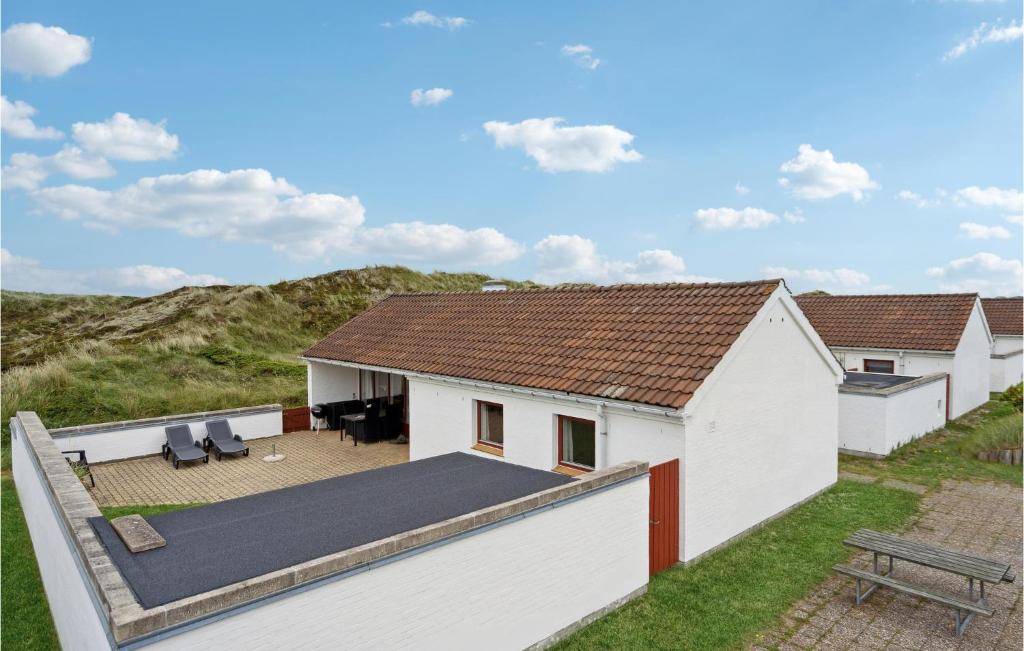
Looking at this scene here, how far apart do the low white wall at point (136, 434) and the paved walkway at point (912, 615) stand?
15867 millimetres

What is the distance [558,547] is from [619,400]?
3.22 metres

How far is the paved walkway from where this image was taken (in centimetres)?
727

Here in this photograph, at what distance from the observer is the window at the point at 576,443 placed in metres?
10.8

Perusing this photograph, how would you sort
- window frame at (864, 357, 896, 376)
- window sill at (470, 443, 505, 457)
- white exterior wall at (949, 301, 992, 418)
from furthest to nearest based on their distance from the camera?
1. window frame at (864, 357, 896, 376)
2. white exterior wall at (949, 301, 992, 418)
3. window sill at (470, 443, 505, 457)

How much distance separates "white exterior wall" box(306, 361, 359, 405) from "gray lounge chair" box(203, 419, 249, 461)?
10.4 ft

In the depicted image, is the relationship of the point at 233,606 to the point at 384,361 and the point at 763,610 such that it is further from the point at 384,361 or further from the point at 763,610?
the point at 384,361

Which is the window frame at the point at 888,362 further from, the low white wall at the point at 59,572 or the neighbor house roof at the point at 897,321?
the low white wall at the point at 59,572

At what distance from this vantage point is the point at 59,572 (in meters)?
6.98

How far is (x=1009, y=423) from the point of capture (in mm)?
17141

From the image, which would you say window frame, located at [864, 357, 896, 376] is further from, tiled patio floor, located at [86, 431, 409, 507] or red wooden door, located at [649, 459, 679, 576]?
tiled patio floor, located at [86, 431, 409, 507]

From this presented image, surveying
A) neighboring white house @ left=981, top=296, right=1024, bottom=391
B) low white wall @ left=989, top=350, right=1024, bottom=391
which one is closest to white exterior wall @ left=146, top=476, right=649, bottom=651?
low white wall @ left=989, top=350, right=1024, bottom=391

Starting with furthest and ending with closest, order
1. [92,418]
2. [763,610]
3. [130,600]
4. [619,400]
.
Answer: [92,418] → [619,400] → [763,610] → [130,600]

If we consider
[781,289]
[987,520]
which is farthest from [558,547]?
[987,520]

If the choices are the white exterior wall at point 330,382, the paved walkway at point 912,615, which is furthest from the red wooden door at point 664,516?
the white exterior wall at point 330,382
